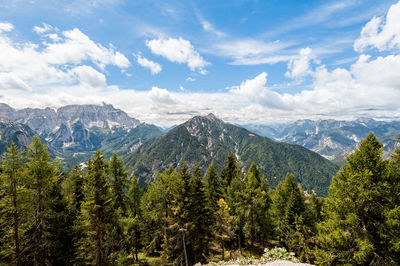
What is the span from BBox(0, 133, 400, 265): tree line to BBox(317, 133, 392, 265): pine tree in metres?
0.06

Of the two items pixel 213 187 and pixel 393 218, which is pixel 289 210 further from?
pixel 393 218

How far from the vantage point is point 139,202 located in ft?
117

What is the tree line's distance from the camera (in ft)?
46.5

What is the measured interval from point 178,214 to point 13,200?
1674 centimetres

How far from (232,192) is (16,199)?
28.0 m

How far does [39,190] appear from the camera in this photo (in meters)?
18.2

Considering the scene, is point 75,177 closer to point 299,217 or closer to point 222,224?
point 222,224

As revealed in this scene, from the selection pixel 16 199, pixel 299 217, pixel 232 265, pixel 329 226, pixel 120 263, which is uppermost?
pixel 16 199

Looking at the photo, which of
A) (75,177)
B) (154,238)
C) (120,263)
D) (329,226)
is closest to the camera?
(329,226)

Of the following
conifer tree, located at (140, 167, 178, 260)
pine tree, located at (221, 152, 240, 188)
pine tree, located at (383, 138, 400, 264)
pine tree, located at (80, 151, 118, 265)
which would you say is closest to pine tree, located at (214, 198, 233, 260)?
conifer tree, located at (140, 167, 178, 260)

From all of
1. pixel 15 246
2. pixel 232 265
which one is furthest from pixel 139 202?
pixel 232 265

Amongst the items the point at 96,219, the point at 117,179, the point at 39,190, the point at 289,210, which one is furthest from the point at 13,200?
the point at 289,210

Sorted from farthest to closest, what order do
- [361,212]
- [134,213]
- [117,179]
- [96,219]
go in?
1. [134,213]
2. [117,179]
3. [96,219]
4. [361,212]

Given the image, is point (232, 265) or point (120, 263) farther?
point (120, 263)
